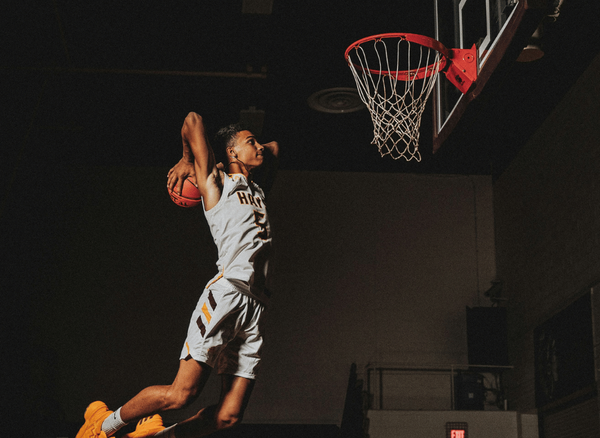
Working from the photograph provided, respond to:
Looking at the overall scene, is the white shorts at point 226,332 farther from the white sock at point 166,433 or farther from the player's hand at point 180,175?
the player's hand at point 180,175

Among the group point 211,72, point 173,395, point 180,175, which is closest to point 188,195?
point 180,175

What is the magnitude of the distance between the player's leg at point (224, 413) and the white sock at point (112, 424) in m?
0.28

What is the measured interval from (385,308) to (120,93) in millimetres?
4926

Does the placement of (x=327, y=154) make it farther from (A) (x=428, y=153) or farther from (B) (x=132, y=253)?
(B) (x=132, y=253)

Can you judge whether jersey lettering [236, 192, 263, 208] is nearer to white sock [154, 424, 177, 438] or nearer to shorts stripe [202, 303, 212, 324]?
shorts stripe [202, 303, 212, 324]

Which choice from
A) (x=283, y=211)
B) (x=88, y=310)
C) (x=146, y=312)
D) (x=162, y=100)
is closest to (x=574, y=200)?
(x=283, y=211)

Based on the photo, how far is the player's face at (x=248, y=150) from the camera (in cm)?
379

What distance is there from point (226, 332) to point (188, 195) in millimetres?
904

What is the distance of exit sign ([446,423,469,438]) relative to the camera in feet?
25.8

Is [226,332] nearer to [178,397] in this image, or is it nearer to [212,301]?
[212,301]

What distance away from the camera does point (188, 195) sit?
3785 millimetres

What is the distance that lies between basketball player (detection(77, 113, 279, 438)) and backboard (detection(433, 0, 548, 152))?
1716 millimetres

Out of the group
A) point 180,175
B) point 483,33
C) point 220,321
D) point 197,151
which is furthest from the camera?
point 483,33

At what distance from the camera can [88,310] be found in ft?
31.2
